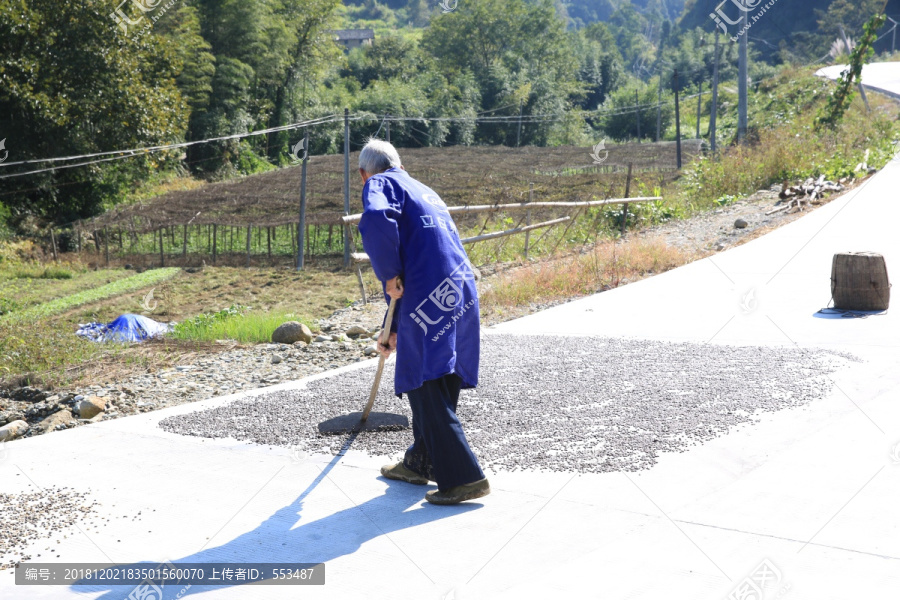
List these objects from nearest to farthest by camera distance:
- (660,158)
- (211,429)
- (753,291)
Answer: (211,429), (753,291), (660,158)

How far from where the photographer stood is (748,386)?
5.04m

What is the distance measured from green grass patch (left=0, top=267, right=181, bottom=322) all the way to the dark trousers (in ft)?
40.8

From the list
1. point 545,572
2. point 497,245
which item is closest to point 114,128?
point 497,245

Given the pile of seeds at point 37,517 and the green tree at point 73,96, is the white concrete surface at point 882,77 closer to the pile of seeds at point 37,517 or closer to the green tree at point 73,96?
the green tree at point 73,96

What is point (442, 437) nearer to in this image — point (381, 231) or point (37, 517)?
point (381, 231)

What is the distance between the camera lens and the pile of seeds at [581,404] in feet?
13.6

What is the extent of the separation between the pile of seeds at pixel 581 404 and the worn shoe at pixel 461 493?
44 centimetres

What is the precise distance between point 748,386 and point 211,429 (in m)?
3.31

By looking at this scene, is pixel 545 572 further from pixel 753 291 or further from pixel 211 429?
pixel 753 291

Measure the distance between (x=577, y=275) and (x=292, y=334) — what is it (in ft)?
12.3

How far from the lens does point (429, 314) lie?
11.6 feet

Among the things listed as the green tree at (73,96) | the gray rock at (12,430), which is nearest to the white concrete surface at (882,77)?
the green tree at (73,96)

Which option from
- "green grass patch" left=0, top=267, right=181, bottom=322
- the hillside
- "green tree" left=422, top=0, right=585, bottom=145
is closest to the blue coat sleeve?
"green grass patch" left=0, top=267, right=181, bottom=322

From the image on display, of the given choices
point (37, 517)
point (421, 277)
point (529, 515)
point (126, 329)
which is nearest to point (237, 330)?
point (126, 329)
